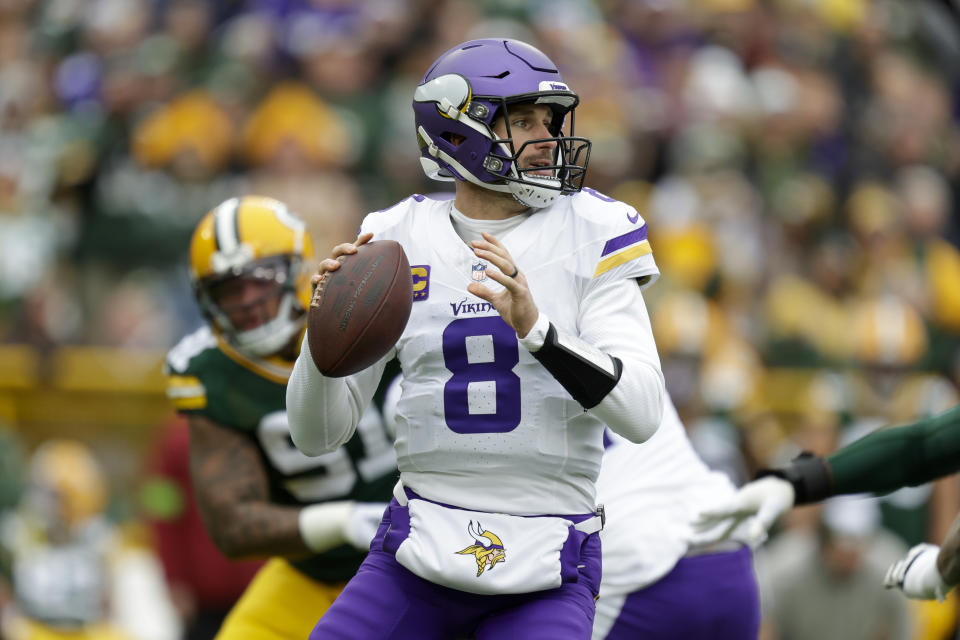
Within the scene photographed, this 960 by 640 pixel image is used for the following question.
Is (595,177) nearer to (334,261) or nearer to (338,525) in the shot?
(338,525)

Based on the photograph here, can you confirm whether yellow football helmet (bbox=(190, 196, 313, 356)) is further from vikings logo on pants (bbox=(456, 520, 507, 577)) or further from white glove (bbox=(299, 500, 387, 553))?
vikings logo on pants (bbox=(456, 520, 507, 577))

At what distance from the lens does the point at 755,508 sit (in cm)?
389

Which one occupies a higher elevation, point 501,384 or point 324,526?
point 501,384

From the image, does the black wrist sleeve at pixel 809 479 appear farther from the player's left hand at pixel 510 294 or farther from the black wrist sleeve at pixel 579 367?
the player's left hand at pixel 510 294

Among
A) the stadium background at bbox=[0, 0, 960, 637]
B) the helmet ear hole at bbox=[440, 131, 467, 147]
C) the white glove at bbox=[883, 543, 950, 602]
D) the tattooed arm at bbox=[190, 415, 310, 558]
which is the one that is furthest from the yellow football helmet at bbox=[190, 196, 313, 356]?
the stadium background at bbox=[0, 0, 960, 637]

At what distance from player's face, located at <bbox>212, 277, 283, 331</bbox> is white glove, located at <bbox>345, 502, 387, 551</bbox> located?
0.72 meters

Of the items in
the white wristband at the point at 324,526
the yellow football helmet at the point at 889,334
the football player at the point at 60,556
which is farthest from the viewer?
the yellow football helmet at the point at 889,334

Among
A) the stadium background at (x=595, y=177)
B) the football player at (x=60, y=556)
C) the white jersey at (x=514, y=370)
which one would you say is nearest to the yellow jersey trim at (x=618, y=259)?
the white jersey at (x=514, y=370)

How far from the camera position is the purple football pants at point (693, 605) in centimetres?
390

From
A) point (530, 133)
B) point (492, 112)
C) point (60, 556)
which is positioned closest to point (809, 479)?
point (530, 133)

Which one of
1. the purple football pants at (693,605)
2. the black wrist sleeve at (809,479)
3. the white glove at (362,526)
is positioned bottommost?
the purple football pants at (693,605)

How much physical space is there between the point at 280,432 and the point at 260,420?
69 millimetres

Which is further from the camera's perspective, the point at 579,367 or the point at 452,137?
the point at 452,137

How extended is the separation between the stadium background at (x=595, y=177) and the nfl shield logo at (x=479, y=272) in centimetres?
419
